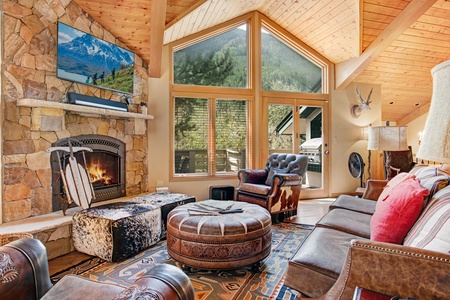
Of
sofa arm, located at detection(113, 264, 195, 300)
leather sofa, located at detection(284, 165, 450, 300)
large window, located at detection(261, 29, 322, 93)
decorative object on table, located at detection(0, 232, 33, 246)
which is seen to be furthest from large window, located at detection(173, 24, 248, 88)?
sofa arm, located at detection(113, 264, 195, 300)

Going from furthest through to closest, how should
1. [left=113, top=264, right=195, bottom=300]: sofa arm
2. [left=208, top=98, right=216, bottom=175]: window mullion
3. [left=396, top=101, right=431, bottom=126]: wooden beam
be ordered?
[left=396, top=101, right=431, bottom=126]: wooden beam
[left=208, top=98, right=216, bottom=175]: window mullion
[left=113, top=264, right=195, bottom=300]: sofa arm

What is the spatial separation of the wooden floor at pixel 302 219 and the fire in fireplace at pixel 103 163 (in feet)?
2.30

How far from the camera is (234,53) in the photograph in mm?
5113

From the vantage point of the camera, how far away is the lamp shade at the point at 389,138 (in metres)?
3.39

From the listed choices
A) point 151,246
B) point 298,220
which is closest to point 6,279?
point 151,246

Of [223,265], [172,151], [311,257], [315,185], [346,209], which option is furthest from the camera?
[315,185]

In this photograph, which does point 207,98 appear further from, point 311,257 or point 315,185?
point 311,257

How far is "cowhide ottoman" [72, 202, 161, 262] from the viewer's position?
2.49 m

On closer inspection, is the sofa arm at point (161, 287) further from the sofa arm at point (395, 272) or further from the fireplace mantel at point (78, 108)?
the fireplace mantel at point (78, 108)

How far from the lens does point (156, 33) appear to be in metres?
3.61

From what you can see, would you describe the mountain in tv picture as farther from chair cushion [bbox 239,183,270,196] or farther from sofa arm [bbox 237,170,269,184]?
chair cushion [bbox 239,183,270,196]

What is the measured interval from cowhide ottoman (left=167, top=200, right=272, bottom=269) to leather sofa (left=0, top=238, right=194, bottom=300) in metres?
0.95

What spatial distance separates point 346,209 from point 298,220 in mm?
1417

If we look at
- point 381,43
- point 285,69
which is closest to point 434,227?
point 381,43
